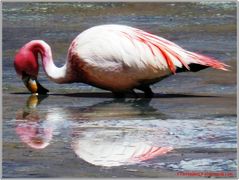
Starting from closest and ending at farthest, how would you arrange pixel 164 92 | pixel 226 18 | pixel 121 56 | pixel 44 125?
1. pixel 44 125
2. pixel 121 56
3. pixel 164 92
4. pixel 226 18

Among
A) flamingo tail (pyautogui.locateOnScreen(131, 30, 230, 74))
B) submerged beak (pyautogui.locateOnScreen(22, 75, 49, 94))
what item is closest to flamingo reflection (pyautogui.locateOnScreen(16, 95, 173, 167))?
submerged beak (pyautogui.locateOnScreen(22, 75, 49, 94))

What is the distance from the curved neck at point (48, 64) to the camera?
12.4 meters

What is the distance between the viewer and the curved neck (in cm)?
1242

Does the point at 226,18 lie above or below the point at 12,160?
below

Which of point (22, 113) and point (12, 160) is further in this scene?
point (22, 113)

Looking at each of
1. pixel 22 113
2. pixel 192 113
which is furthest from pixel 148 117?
pixel 22 113

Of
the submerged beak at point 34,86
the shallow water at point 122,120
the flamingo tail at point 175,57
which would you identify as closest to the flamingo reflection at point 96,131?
the shallow water at point 122,120

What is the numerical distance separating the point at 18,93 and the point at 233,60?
9.54 ft

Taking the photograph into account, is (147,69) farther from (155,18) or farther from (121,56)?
(155,18)

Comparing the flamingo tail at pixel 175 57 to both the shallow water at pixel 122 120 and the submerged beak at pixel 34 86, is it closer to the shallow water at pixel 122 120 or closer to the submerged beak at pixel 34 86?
the shallow water at pixel 122 120

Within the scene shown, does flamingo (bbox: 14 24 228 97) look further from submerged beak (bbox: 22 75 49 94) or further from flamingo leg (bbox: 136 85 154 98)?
submerged beak (bbox: 22 75 49 94)

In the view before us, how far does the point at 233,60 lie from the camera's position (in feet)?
46.5

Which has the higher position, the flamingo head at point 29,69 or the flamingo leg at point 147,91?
the flamingo head at point 29,69

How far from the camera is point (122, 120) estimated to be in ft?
35.7
